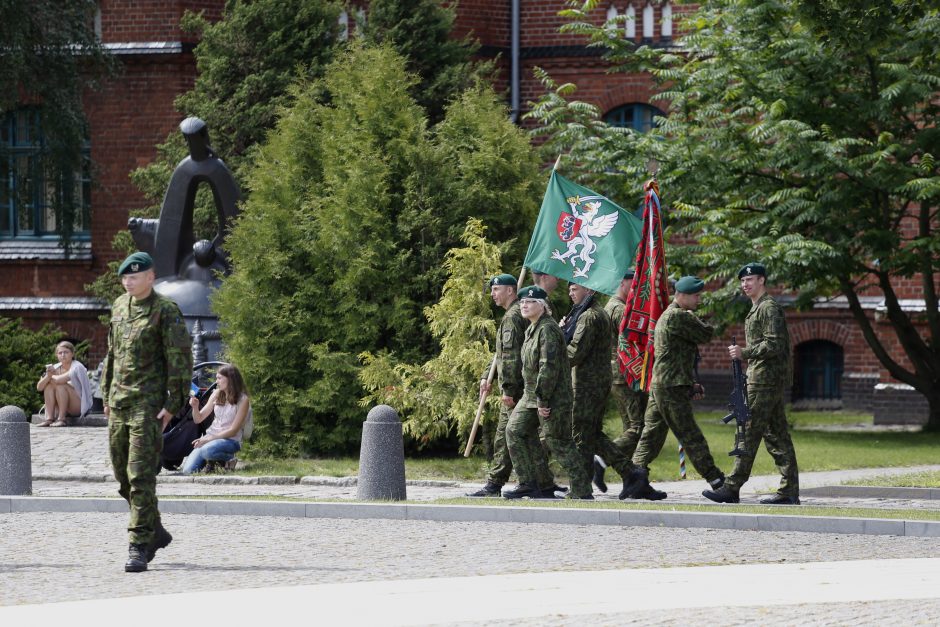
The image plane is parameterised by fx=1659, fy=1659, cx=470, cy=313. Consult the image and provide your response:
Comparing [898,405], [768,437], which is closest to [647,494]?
[768,437]

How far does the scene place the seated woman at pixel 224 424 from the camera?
15.9 m

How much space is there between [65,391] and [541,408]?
10.5 metres

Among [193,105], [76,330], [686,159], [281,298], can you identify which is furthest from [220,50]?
[281,298]

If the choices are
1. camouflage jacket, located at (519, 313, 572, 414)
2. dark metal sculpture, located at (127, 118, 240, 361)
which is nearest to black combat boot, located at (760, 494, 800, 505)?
camouflage jacket, located at (519, 313, 572, 414)

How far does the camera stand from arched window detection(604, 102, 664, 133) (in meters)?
30.5

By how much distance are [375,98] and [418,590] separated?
10521 millimetres

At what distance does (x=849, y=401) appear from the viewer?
2897 centimetres

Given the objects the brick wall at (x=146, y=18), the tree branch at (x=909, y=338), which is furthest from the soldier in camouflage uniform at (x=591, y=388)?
the brick wall at (x=146, y=18)

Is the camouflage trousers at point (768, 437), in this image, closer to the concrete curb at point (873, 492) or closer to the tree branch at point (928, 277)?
the concrete curb at point (873, 492)

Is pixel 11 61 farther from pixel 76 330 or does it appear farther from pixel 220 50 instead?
pixel 76 330

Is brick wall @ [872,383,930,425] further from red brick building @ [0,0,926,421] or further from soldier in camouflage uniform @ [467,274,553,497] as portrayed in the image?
soldier in camouflage uniform @ [467,274,553,497]

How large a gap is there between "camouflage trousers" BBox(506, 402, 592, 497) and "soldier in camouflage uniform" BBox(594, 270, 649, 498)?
1066 mm

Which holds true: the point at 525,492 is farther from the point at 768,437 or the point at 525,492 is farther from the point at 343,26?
the point at 343,26

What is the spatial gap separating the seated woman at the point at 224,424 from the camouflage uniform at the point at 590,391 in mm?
4127
